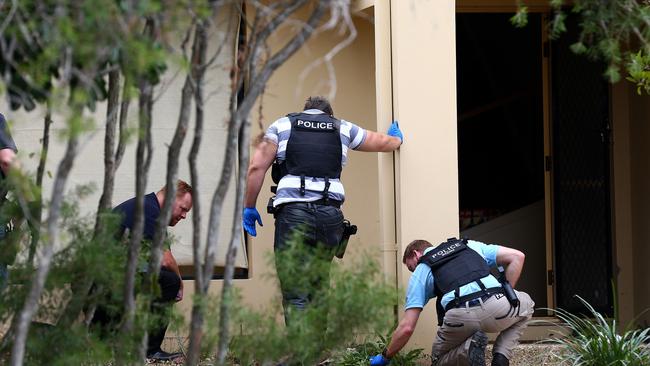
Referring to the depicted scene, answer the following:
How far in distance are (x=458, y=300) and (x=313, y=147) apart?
1.27 metres

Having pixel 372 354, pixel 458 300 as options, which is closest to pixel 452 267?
pixel 458 300

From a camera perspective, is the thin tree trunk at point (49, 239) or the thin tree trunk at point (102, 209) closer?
the thin tree trunk at point (49, 239)

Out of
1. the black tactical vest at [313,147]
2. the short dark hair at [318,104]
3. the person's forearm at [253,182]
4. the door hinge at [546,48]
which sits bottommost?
the person's forearm at [253,182]

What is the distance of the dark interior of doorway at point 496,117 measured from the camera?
32.3 feet

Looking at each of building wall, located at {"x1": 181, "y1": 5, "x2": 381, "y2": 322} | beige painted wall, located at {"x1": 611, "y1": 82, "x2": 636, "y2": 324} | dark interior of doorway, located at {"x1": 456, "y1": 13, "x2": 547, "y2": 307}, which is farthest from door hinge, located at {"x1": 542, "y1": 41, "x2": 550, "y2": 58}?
building wall, located at {"x1": 181, "y1": 5, "x2": 381, "y2": 322}

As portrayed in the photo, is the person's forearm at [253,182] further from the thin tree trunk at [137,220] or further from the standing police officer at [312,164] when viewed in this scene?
the thin tree trunk at [137,220]

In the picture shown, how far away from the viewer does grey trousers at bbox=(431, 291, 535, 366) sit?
6.48 metres

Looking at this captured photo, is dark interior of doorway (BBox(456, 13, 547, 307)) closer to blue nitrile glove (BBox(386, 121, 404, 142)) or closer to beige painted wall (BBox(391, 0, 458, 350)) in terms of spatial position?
beige painted wall (BBox(391, 0, 458, 350))

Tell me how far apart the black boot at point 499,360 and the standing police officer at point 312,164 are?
118 cm

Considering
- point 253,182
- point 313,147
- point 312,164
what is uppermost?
point 313,147

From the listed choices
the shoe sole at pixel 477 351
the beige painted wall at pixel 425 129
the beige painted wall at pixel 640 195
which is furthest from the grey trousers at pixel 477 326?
the beige painted wall at pixel 640 195

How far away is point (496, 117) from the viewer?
10.6 metres

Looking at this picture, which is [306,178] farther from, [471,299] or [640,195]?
[640,195]

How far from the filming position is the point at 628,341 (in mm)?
6664
